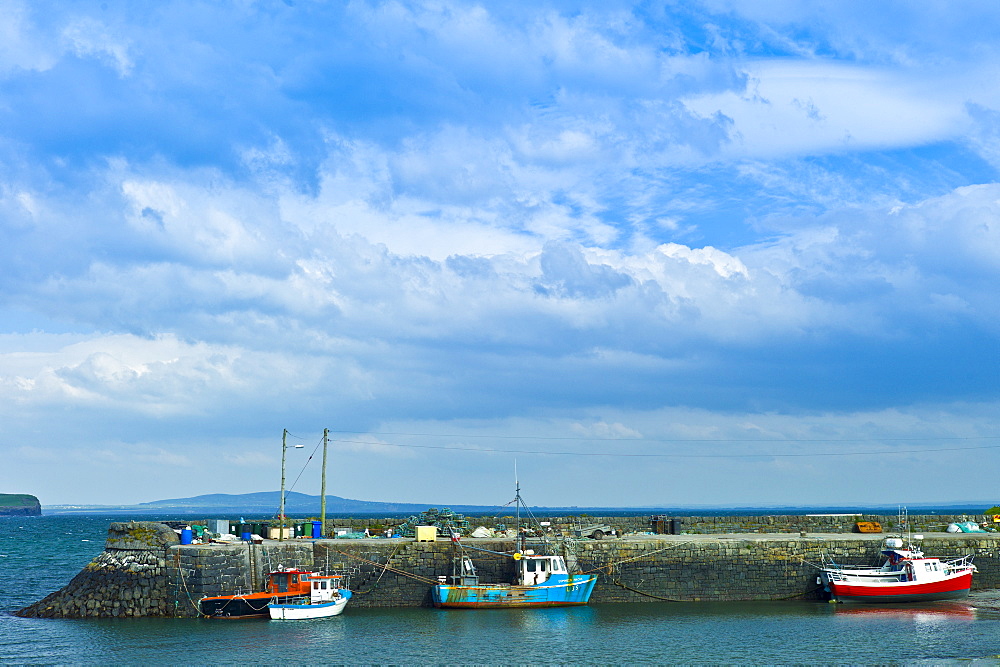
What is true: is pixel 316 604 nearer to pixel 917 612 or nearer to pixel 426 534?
pixel 426 534

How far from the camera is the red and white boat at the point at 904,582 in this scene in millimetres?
42438

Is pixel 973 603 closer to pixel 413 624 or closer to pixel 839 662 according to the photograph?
pixel 839 662

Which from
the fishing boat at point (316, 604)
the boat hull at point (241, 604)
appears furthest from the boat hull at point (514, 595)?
the boat hull at point (241, 604)

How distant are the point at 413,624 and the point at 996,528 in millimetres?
35333

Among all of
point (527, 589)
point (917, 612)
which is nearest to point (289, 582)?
point (527, 589)

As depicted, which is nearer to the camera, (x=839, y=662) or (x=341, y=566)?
(x=839, y=662)

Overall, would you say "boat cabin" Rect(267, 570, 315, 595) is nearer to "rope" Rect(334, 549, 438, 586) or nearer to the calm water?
the calm water

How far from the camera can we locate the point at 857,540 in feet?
149

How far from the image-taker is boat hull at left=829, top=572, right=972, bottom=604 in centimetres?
4241

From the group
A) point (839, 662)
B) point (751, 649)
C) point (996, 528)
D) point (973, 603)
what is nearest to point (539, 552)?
point (751, 649)

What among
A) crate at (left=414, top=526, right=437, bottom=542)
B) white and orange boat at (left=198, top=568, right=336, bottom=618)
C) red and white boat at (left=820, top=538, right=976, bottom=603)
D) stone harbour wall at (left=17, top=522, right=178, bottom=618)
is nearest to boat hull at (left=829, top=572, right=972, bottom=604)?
red and white boat at (left=820, top=538, right=976, bottom=603)

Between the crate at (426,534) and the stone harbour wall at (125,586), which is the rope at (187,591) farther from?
the crate at (426,534)

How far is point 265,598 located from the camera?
38.2 m

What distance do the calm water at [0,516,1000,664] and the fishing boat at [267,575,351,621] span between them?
59cm
